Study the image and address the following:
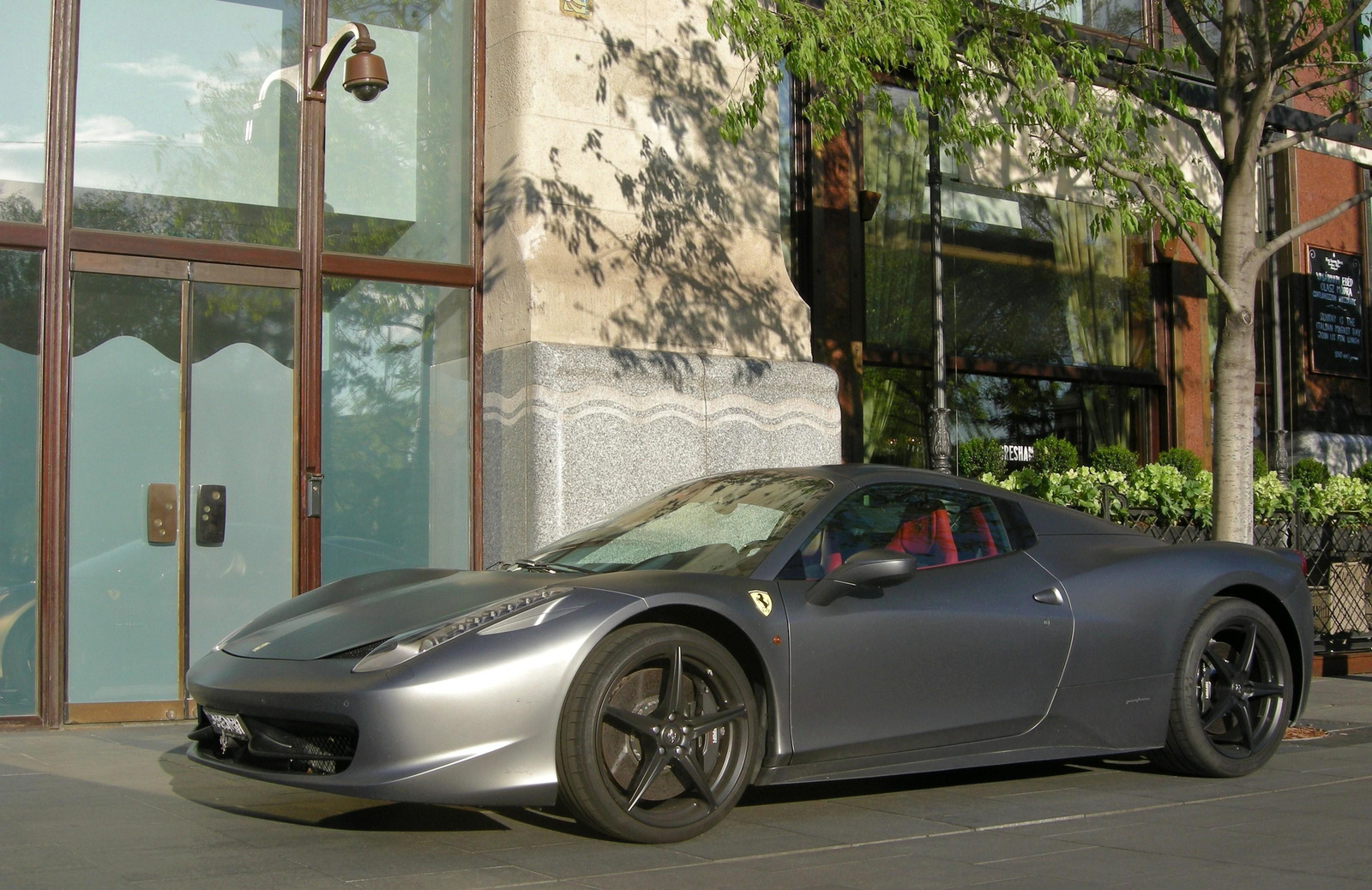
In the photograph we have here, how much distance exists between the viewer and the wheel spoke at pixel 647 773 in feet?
14.5

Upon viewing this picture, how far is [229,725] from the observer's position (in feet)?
15.4

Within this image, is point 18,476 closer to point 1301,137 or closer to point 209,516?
point 209,516

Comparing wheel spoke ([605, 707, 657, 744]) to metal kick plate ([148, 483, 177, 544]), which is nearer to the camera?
wheel spoke ([605, 707, 657, 744])

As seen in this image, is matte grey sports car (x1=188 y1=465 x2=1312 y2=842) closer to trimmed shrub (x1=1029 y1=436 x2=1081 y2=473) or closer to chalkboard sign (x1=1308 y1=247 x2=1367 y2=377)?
trimmed shrub (x1=1029 y1=436 x2=1081 y2=473)

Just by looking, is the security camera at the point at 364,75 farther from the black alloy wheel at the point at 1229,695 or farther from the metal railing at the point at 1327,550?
the metal railing at the point at 1327,550

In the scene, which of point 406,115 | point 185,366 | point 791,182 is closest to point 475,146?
point 406,115

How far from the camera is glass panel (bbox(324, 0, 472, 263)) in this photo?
9.41 metres

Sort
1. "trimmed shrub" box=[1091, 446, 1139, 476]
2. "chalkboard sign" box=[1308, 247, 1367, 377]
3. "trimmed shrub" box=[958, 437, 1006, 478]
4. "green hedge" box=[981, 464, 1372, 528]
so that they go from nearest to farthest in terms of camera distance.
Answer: "green hedge" box=[981, 464, 1372, 528]
"trimmed shrub" box=[958, 437, 1006, 478]
"trimmed shrub" box=[1091, 446, 1139, 476]
"chalkboard sign" box=[1308, 247, 1367, 377]

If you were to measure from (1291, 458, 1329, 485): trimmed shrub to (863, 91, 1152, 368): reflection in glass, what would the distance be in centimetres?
208

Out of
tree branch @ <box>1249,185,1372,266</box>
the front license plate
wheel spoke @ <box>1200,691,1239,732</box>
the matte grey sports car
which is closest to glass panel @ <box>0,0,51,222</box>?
the matte grey sports car

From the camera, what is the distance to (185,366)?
28.2 feet

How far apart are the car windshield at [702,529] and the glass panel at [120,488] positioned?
3.70 metres

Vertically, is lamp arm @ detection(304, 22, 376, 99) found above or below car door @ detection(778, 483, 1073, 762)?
above

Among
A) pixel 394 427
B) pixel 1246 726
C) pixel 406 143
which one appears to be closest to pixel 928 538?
pixel 1246 726
